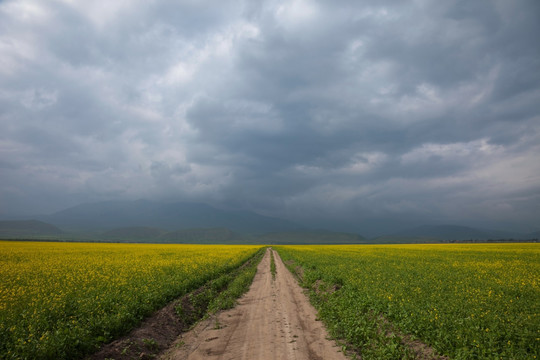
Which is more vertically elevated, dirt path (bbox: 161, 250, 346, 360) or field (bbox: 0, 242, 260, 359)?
field (bbox: 0, 242, 260, 359)

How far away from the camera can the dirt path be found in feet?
28.2

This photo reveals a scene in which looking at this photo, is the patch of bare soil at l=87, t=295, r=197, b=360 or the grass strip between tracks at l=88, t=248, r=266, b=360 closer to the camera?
the patch of bare soil at l=87, t=295, r=197, b=360

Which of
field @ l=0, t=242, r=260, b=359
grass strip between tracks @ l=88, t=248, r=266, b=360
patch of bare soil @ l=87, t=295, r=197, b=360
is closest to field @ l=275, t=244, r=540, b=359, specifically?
grass strip between tracks @ l=88, t=248, r=266, b=360

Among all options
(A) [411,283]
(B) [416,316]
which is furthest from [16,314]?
(A) [411,283]

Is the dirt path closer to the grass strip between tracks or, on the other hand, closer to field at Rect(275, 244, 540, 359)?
the grass strip between tracks

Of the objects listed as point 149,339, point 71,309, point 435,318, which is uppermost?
point 435,318

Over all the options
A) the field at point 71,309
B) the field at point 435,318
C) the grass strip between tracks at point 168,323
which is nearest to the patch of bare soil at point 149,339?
the grass strip between tracks at point 168,323

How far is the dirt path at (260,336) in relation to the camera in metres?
8.60

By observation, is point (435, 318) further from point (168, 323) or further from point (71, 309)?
point (71, 309)

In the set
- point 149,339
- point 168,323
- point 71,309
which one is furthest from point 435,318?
point 71,309

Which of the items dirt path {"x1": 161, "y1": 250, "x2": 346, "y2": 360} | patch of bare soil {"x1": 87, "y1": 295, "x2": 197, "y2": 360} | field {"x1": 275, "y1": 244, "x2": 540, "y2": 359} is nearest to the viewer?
field {"x1": 275, "y1": 244, "x2": 540, "y2": 359}

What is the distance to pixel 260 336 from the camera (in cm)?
1002

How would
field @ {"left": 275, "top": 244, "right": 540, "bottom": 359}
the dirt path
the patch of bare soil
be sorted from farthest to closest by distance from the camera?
the dirt path → the patch of bare soil → field @ {"left": 275, "top": 244, "right": 540, "bottom": 359}

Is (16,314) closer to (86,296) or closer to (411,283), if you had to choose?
(86,296)
